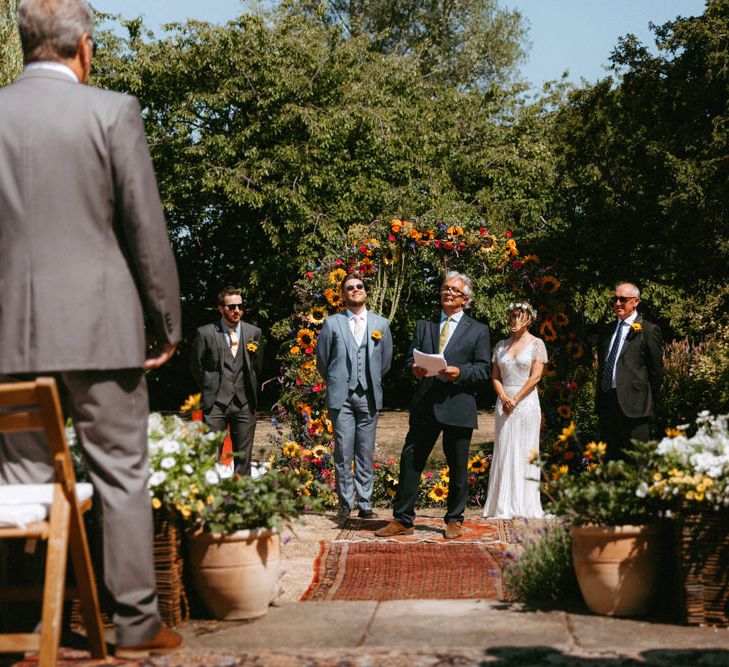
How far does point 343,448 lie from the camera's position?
28.1 ft

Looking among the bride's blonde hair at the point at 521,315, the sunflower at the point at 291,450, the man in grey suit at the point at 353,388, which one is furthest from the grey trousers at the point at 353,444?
the bride's blonde hair at the point at 521,315

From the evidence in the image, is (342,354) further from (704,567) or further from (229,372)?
(704,567)

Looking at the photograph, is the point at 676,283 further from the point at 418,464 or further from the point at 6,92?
the point at 6,92

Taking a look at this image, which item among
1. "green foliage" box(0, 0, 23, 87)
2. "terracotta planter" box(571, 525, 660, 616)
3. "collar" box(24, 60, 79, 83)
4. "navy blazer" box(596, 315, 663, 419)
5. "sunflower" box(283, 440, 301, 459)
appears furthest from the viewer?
"green foliage" box(0, 0, 23, 87)

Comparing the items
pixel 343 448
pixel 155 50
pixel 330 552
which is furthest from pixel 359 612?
pixel 155 50

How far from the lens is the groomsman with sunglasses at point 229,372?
30.5 feet

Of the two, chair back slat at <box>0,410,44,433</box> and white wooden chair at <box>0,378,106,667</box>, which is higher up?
chair back slat at <box>0,410,44,433</box>

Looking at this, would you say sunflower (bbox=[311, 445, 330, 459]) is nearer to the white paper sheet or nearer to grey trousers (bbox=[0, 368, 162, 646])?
the white paper sheet

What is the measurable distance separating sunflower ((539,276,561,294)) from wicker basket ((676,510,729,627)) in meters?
6.44

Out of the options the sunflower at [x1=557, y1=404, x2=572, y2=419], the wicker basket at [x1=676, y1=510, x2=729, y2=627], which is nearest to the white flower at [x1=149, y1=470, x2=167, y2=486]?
the wicker basket at [x1=676, y1=510, x2=729, y2=627]

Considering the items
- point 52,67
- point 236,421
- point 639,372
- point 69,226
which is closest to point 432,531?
point 639,372

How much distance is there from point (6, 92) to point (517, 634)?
8.99ft

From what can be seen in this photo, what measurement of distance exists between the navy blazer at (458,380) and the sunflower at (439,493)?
239cm

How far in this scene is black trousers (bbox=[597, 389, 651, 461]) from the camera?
7.98m
